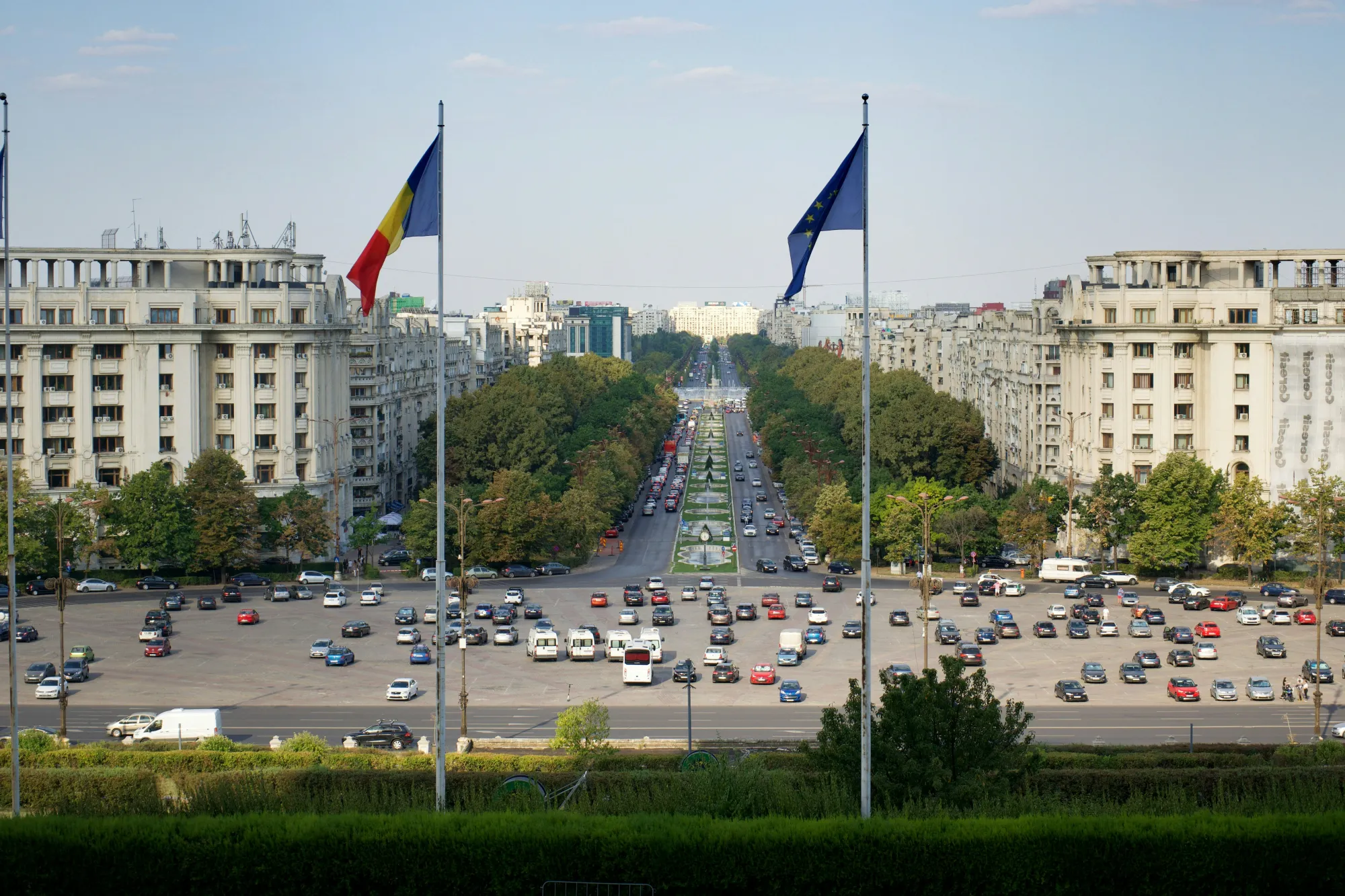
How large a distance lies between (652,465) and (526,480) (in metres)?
53.9

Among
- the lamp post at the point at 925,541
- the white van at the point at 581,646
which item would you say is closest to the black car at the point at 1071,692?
the lamp post at the point at 925,541

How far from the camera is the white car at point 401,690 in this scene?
4881 centimetres

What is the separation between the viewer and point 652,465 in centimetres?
13125

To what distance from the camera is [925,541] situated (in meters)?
43.0

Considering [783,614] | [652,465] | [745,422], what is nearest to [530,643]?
[783,614]

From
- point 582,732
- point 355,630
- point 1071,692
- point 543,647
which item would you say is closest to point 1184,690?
point 1071,692

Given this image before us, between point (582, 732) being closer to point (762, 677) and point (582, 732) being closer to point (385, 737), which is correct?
point (385, 737)

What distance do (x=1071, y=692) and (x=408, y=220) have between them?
31222 mm

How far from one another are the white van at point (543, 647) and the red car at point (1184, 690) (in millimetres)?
21625

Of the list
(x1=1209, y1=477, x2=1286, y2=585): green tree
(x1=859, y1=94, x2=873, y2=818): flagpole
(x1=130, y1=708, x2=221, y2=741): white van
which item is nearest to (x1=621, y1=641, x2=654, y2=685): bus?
(x1=130, y1=708, x2=221, y2=741): white van

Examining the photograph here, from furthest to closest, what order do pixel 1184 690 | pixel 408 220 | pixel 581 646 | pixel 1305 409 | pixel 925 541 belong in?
pixel 1305 409 < pixel 581 646 < pixel 1184 690 < pixel 925 541 < pixel 408 220

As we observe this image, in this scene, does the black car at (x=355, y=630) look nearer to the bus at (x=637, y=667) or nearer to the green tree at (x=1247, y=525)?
the bus at (x=637, y=667)

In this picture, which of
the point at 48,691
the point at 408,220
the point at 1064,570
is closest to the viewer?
the point at 408,220

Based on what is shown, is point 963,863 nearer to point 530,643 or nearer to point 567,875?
point 567,875
